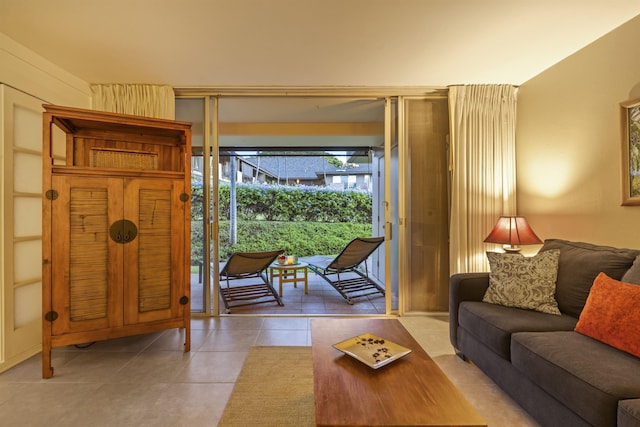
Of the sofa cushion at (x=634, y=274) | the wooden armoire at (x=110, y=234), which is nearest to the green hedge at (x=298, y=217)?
the wooden armoire at (x=110, y=234)

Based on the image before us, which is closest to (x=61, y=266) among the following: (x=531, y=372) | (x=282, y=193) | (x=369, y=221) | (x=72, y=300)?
(x=72, y=300)

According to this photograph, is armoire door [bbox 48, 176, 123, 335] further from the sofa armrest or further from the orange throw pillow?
the orange throw pillow

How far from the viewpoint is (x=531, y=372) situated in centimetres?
154

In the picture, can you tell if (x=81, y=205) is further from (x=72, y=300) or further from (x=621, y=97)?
(x=621, y=97)

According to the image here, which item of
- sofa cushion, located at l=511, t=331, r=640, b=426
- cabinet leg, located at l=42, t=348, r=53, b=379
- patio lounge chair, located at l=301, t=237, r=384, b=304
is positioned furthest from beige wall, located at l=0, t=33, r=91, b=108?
sofa cushion, located at l=511, t=331, r=640, b=426

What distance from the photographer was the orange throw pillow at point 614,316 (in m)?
1.43

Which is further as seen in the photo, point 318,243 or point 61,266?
point 318,243

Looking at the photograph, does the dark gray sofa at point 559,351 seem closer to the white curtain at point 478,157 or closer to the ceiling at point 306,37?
the white curtain at point 478,157

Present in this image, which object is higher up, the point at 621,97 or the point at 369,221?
the point at 621,97

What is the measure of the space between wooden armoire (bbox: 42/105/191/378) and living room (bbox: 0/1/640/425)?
54 cm

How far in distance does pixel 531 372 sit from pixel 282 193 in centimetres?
637

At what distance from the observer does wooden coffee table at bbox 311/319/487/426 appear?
40.6 inches

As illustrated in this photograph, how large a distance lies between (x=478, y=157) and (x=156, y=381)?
337 centimetres

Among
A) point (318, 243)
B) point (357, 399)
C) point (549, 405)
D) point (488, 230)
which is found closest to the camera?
point (357, 399)
